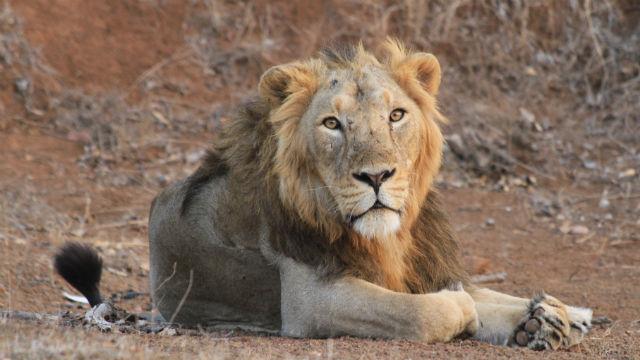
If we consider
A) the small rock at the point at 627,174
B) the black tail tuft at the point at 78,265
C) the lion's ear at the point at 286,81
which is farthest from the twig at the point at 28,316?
the small rock at the point at 627,174

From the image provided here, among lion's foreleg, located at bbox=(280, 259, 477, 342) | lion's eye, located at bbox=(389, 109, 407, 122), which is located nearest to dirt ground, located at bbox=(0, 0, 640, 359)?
lion's foreleg, located at bbox=(280, 259, 477, 342)

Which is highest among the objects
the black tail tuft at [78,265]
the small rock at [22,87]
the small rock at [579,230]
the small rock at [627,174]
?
the small rock at [22,87]

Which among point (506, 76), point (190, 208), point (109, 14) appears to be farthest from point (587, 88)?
point (190, 208)

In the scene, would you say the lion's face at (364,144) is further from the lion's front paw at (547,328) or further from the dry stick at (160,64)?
the dry stick at (160,64)

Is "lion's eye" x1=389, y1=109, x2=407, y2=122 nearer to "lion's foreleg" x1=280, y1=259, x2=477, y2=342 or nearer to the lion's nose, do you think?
the lion's nose

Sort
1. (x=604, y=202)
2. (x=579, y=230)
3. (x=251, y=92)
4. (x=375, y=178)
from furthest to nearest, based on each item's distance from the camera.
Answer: (x=251, y=92) → (x=604, y=202) → (x=579, y=230) → (x=375, y=178)

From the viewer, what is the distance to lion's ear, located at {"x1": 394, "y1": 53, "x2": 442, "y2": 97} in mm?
5445

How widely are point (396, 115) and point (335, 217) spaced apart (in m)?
0.54

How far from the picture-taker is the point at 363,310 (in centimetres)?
505

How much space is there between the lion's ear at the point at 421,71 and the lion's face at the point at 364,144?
87mm

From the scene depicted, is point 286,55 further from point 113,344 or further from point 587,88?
point 113,344

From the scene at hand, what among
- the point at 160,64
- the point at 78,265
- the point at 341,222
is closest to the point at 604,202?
the point at 160,64

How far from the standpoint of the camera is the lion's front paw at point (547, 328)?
503cm

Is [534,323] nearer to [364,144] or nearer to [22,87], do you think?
[364,144]
